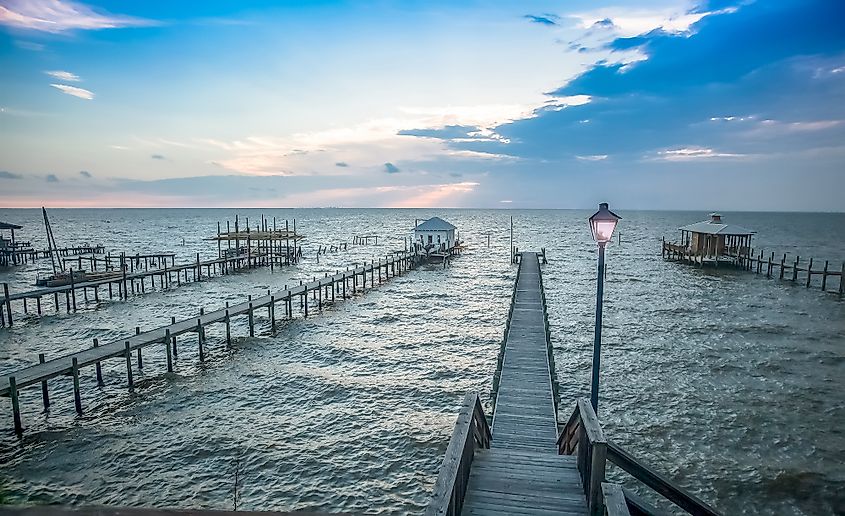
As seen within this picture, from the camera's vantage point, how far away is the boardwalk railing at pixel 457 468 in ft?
16.5

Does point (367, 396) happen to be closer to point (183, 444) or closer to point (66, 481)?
point (183, 444)

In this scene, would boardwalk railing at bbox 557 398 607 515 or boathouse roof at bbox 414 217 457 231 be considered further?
boathouse roof at bbox 414 217 457 231

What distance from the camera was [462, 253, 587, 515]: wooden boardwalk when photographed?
6109 millimetres

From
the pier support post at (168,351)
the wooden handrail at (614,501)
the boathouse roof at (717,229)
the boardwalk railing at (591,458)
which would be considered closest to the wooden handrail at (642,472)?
the boardwalk railing at (591,458)

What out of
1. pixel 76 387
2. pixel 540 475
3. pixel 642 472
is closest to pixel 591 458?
pixel 642 472

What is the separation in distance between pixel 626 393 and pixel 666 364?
4.35 meters

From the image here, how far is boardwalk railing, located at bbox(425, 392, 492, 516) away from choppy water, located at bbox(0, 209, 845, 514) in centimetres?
534

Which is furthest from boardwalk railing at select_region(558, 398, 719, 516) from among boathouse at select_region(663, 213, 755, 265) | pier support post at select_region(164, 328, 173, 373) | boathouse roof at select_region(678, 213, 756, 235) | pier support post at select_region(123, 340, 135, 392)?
boathouse at select_region(663, 213, 755, 265)

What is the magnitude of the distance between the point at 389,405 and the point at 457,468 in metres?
11.2

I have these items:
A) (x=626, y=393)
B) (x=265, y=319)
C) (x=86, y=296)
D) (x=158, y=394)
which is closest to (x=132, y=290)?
(x=86, y=296)

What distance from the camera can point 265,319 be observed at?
28203 millimetres

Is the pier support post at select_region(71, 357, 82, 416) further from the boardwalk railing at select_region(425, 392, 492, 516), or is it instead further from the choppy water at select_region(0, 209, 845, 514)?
the boardwalk railing at select_region(425, 392, 492, 516)

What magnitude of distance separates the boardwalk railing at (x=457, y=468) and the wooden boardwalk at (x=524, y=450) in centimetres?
35

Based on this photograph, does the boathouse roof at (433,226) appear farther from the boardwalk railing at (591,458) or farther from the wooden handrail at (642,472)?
the wooden handrail at (642,472)
